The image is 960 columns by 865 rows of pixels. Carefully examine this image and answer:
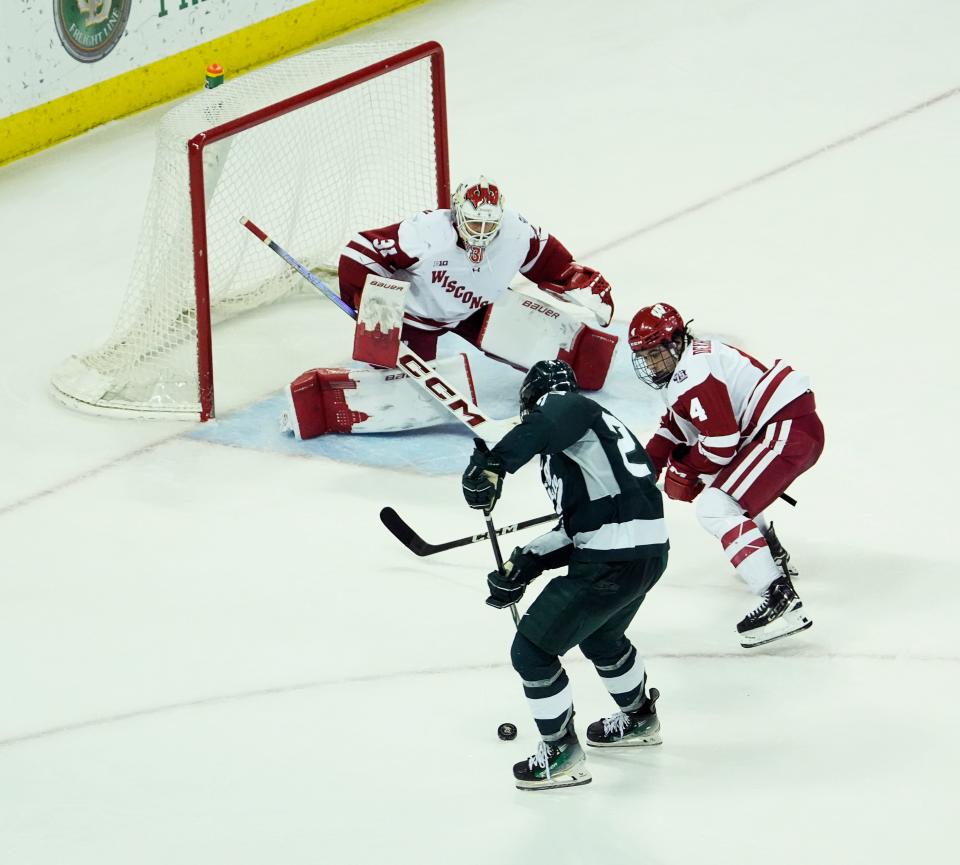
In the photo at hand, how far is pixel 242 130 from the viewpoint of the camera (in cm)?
559

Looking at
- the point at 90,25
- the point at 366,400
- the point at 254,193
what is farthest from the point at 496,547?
the point at 90,25

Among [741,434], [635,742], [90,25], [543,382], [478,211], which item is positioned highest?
[90,25]

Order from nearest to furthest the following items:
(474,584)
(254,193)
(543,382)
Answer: (543,382), (474,584), (254,193)

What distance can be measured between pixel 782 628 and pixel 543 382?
3.34ft

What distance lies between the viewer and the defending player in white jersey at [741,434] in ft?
14.3

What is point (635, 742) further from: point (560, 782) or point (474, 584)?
point (474, 584)

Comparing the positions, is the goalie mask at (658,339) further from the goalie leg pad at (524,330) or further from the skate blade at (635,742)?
the goalie leg pad at (524,330)

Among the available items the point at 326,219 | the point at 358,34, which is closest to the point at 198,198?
the point at 326,219

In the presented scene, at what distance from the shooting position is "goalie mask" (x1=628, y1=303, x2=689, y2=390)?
173 inches

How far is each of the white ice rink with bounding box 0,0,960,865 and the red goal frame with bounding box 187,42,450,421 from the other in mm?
243

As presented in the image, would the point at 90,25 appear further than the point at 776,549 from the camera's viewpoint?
Yes

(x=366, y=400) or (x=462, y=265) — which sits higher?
(x=462, y=265)

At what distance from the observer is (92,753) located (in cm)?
409

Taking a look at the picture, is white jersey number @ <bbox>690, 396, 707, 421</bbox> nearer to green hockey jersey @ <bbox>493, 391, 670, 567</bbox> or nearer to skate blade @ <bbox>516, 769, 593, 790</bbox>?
green hockey jersey @ <bbox>493, 391, 670, 567</bbox>
